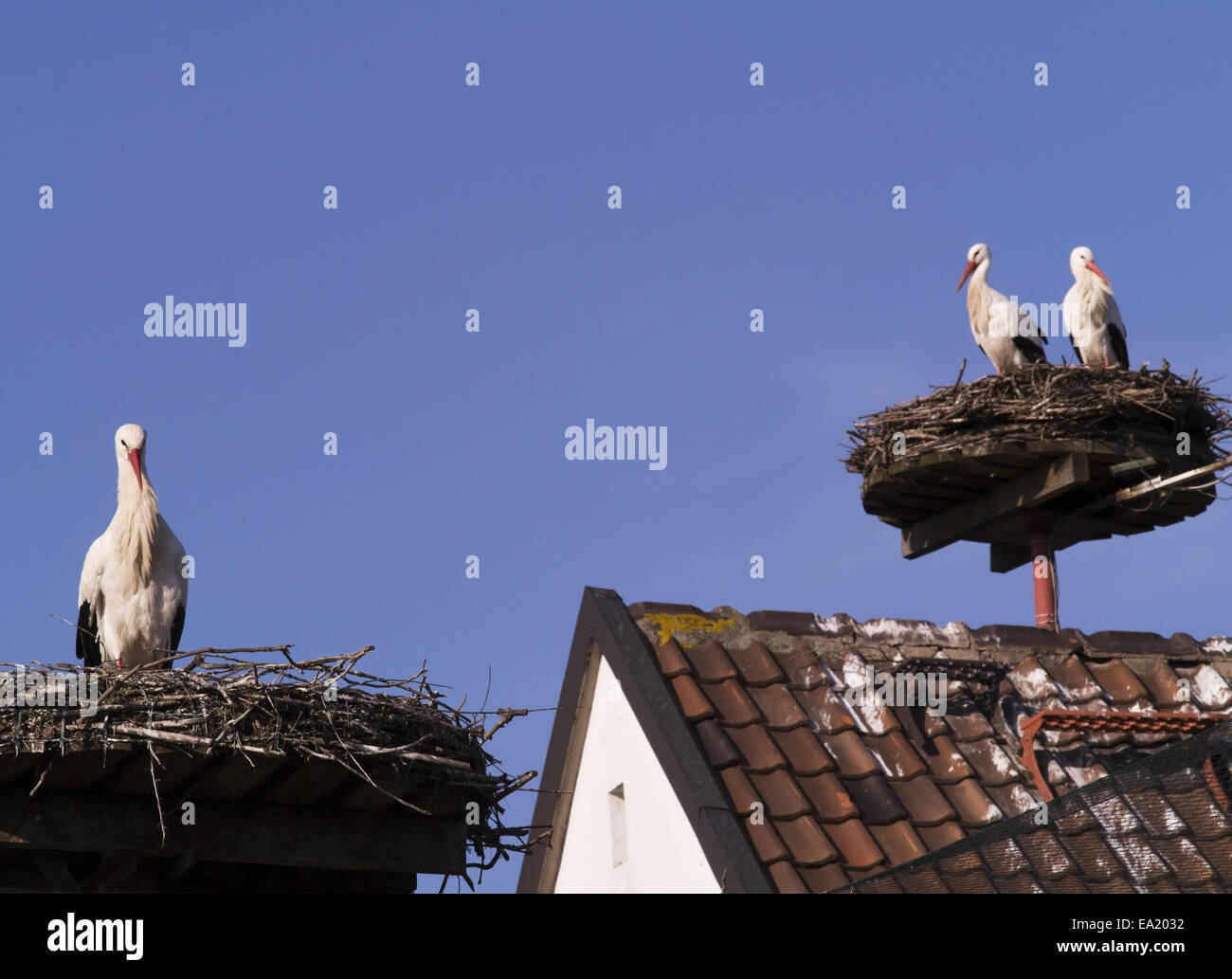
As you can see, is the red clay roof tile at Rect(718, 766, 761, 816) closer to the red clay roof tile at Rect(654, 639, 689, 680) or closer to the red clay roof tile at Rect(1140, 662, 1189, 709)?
the red clay roof tile at Rect(654, 639, 689, 680)

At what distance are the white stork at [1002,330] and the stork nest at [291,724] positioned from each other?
8.54 meters

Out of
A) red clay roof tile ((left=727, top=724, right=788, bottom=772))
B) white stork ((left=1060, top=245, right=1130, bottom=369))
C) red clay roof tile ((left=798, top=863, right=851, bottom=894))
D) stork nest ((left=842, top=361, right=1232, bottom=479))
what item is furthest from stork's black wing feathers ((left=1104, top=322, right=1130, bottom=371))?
red clay roof tile ((left=798, top=863, right=851, bottom=894))

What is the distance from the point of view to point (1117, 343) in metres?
15.0

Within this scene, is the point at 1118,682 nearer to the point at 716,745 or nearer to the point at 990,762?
the point at 990,762

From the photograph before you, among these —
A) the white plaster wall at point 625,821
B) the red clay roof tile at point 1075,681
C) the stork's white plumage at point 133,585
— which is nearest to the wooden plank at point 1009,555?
the red clay roof tile at point 1075,681

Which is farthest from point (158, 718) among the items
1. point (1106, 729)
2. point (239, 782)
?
point (1106, 729)

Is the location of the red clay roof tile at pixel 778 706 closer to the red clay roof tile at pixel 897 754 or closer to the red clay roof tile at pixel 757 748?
the red clay roof tile at pixel 757 748

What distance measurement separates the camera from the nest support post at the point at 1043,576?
1162cm

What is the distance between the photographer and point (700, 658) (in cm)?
930

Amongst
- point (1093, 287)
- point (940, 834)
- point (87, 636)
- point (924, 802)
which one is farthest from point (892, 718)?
point (1093, 287)

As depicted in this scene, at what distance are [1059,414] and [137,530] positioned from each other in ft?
17.8

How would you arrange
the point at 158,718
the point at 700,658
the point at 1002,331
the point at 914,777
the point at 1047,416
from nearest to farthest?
the point at 158,718 → the point at 914,777 → the point at 700,658 → the point at 1047,416 → the point at 1002,331
